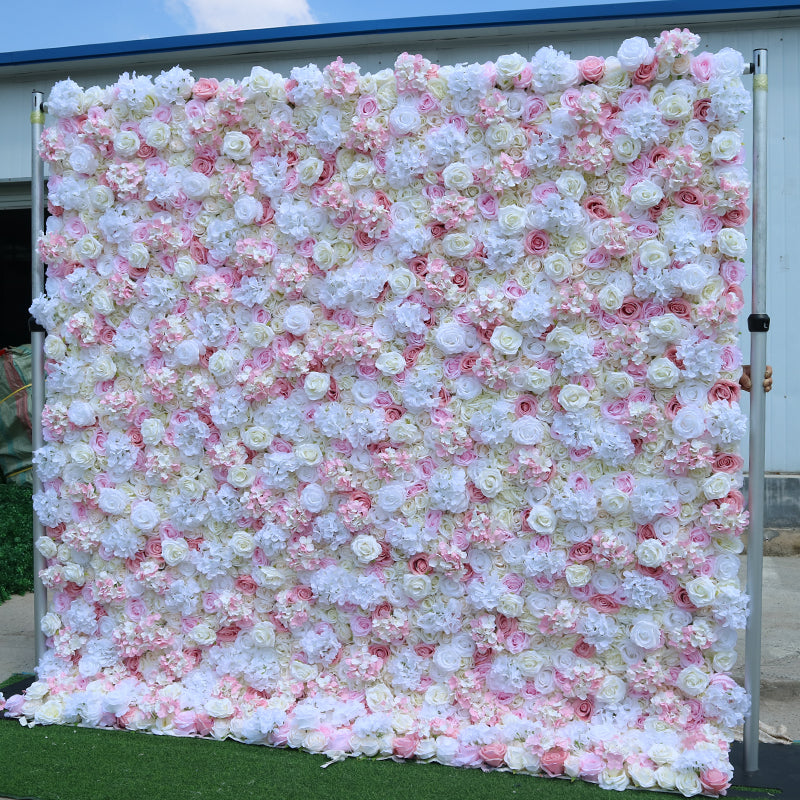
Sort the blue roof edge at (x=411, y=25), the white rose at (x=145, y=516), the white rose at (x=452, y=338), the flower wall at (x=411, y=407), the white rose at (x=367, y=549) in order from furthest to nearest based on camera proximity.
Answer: the blue roof edge at (x=411, y=25), the white rose at (x=145, y=516), the white rose at (x=367, y=549), the white rose at (x=452, y=338), the flower wall at (x=411, y=407)

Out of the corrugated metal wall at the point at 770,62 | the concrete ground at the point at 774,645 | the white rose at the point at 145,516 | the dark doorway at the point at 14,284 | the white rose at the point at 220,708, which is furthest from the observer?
the dark doorway at the point at 14,284

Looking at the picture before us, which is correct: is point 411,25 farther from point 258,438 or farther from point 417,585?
point 417,585

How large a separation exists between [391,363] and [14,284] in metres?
9.22

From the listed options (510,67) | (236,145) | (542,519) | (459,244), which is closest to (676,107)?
(510,67)

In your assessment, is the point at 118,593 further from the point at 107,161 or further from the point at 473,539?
the point at 107,161

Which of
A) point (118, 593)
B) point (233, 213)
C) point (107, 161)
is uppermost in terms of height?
point (107, 161)

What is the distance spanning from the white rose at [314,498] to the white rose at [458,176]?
3.72 feet

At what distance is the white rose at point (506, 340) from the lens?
2.75m

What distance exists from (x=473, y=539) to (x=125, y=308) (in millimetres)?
1561

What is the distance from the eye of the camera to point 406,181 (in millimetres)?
2834

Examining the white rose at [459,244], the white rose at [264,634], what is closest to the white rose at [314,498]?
the white rose at [264,634]

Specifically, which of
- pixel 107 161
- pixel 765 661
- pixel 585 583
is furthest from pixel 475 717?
pixel 107 161

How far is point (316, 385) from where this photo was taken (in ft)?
9.51

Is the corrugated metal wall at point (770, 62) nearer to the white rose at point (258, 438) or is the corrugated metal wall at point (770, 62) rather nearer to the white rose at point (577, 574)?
the white rose at point (577, 574)
